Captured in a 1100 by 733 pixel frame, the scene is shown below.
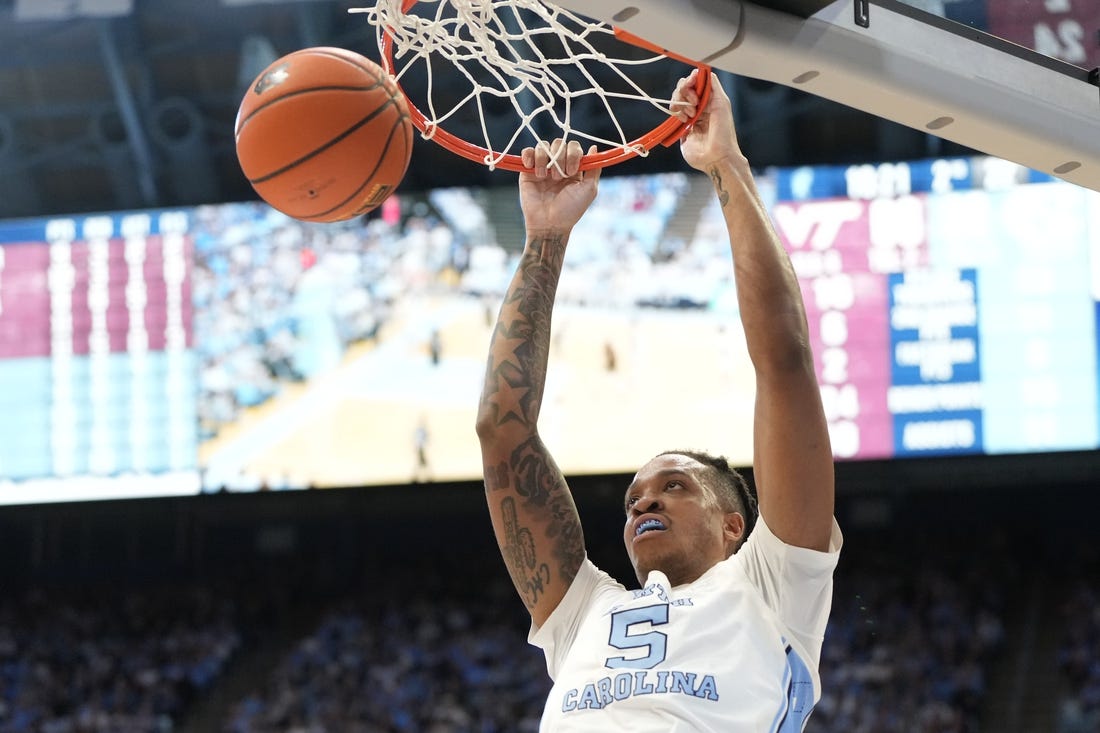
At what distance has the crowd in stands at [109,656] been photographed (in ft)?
37.7

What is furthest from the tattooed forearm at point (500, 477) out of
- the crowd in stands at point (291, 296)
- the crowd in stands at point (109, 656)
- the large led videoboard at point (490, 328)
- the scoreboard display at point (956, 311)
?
the crowd in stands at point (109, 656)

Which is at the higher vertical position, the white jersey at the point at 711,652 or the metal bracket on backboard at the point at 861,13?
the metal bracket on backboard at the point at 861,13

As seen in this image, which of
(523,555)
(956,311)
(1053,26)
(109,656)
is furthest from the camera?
(109,656)

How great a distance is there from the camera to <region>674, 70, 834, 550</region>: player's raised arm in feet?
7.97

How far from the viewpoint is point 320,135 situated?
2826mm

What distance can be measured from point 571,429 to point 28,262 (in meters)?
4.36

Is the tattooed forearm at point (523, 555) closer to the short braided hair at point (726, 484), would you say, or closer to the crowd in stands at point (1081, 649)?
the short braided hair at point (726, 484)

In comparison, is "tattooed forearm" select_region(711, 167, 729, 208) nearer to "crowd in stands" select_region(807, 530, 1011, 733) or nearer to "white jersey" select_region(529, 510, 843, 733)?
"white jersey" select_region(529, 510, 843, 733)

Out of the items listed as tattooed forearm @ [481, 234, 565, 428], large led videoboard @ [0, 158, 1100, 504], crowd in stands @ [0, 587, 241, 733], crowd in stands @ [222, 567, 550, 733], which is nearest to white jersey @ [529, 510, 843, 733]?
tattooed forearm @ [481, 234, 565, 428]

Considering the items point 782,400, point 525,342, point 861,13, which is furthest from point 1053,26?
point 525,342

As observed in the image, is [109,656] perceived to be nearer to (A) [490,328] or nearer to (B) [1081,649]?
(A) [490,328]

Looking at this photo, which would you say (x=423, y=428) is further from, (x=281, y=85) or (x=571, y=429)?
(x=281, y=85)

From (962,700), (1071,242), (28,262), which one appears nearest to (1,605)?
(28,262)

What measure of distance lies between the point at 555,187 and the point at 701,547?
0.87m
